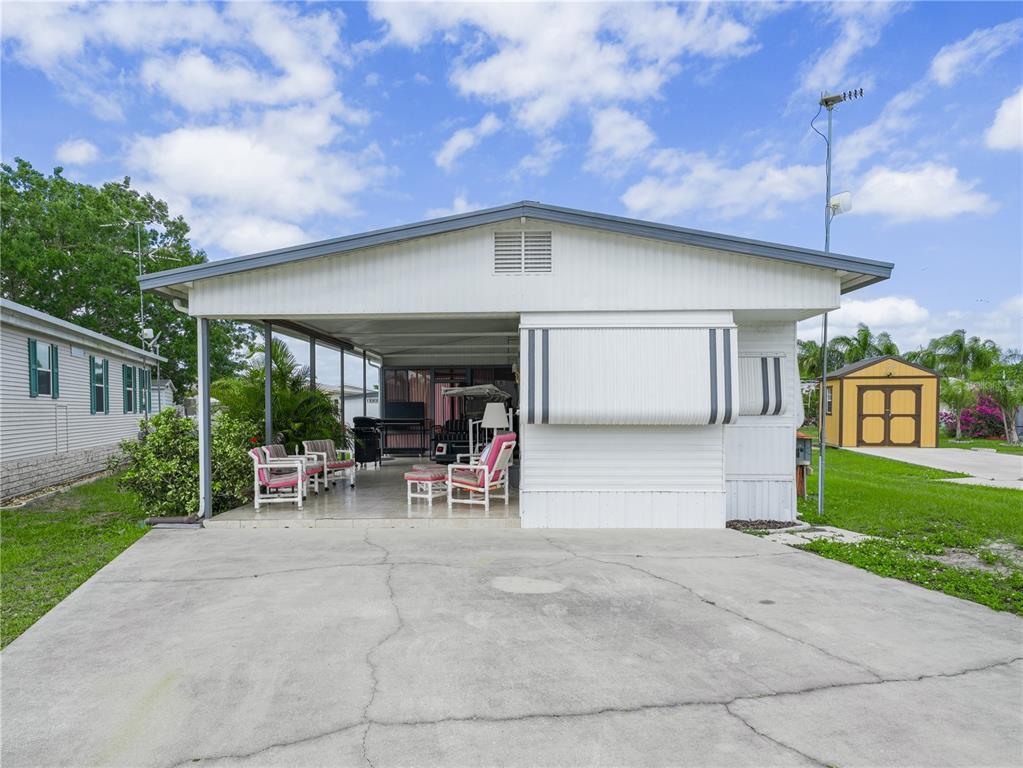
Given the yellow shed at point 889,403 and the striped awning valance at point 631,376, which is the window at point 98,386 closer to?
the striped awning valance at point 631,376

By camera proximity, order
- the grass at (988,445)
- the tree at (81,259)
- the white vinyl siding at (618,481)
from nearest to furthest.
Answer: the white vinyl siding at (618,481) < the grass at (988,445) < the tree at (81,259)

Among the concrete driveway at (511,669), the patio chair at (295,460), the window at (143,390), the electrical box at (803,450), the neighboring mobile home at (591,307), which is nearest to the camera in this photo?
the concrete driveway at (511,669)

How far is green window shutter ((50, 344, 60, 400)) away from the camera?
36.8ft

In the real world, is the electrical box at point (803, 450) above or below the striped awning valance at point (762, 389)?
below

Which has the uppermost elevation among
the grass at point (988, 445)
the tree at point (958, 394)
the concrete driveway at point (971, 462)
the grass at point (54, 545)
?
the tree at point (958, 394)

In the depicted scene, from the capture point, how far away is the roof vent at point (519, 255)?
645 cm

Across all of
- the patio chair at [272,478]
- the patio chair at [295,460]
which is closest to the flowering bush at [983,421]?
the patio chair at [295,460]

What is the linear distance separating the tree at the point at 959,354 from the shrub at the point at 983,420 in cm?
152

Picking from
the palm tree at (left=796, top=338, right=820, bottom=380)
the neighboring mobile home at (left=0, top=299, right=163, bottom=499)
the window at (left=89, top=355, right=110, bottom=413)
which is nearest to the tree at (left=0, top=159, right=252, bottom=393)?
the window at (left=89, top=355, right=110, bottom=413)

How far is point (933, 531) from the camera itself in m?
6.40

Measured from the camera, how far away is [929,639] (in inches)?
137

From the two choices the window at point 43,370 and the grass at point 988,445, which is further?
the grass at point 988,445

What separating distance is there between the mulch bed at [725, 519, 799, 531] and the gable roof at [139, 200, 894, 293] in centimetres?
286

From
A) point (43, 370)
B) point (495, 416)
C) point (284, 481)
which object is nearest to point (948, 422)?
point (495, 416)
